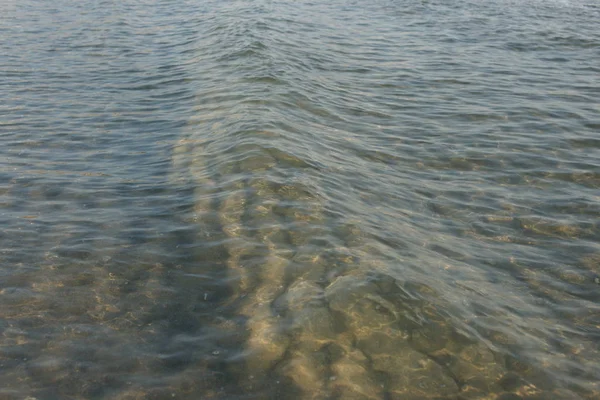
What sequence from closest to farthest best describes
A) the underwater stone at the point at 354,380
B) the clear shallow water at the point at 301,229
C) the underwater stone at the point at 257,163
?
the underwater stone at the point at 354,380
the clear shallow water at the point at 301,229
the underwater stone at the point at 257,163

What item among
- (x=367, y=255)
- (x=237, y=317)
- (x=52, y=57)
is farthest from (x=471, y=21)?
(x=237, y=317)

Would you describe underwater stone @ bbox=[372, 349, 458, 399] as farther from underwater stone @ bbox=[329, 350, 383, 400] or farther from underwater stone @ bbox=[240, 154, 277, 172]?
underwater stone @ bbox=[240, 154, 277, 172]

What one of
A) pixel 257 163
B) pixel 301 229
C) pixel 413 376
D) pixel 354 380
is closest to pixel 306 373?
pixel 354 380

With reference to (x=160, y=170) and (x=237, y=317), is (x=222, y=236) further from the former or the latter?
(x=160, y=170)

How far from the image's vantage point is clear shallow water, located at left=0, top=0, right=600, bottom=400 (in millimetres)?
5062

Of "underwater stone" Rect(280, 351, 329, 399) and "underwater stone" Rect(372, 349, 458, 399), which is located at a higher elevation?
"underwater stone" Rect(372, 349, 458, 399)

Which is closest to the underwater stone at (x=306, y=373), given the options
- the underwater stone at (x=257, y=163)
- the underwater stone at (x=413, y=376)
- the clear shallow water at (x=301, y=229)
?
the clear shallow water at (x=301, y=229)

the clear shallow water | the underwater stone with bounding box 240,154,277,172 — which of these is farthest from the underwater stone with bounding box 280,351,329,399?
the underwater stone with bounding box 240,154,277,172

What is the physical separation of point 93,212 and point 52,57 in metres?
11.6

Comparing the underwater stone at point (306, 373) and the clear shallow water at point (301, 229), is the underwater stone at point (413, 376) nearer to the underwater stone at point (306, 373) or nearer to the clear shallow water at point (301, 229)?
the clear shallow water at point (301, 229)

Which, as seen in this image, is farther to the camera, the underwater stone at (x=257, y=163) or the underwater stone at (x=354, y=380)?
the underwater stone at (x=257, y=163)

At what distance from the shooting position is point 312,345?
5.25 meters

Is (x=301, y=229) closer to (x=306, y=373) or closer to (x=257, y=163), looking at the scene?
(x=257, y=163)

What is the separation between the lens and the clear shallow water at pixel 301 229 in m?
5.06
